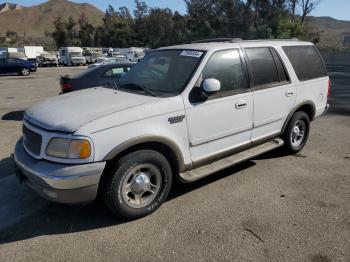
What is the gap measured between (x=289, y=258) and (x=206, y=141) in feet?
5.40

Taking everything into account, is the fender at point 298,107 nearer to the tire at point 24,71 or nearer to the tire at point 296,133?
the tire at point 296,133

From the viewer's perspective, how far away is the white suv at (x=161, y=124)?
11.5 feet

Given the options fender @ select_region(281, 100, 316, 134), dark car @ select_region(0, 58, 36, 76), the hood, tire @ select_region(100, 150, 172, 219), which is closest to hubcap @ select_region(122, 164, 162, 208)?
tire @ select_region(100, 150, 172, 219)

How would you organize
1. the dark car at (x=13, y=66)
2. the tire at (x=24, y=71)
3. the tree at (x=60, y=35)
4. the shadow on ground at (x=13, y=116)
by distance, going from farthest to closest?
the tree at (x=60, y=35)
the tire at (x=24, y=71)
the dark car at (x=13, y=66)
the shadow on ground at (x=13, y=116)

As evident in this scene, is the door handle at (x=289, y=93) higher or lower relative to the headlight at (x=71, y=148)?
higher

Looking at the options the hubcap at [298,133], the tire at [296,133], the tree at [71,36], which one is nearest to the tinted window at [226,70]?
the tire at [296,133]

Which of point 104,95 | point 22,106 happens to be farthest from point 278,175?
point 22,106

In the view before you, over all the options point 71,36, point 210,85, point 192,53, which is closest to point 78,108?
point 210,85

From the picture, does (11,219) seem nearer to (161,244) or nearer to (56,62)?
(161,244)

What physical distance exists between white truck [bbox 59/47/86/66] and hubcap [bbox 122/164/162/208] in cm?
4150

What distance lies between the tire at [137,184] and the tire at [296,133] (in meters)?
2.52

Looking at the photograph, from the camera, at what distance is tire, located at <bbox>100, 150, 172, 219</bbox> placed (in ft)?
12.1

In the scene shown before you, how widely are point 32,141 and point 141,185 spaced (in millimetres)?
1244

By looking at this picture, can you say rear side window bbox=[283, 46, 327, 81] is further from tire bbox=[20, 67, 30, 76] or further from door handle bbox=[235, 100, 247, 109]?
tire bbox=[20, 67, 30, 76]
